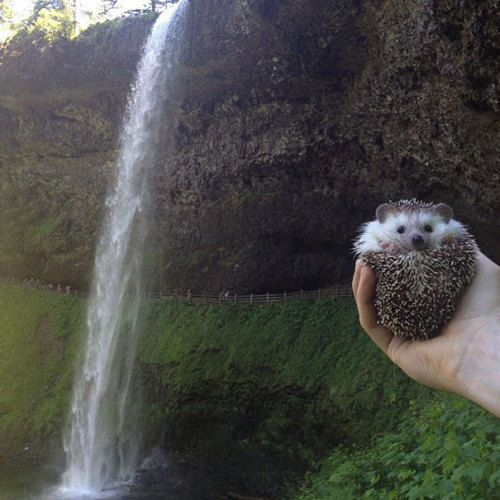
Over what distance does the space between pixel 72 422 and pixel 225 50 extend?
14.6 metres

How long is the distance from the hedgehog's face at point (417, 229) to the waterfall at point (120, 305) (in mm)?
15137

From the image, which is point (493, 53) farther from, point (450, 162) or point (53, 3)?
point (53, 3)

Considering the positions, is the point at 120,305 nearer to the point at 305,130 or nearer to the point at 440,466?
the point at 305,130

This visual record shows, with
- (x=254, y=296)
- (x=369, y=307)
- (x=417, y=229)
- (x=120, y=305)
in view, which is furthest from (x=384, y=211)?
(x=120, y=305)

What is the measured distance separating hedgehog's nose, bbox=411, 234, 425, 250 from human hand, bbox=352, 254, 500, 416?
0.34 meters

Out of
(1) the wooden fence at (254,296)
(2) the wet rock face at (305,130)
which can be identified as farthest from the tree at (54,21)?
(1) the wooden fence at (254,296)

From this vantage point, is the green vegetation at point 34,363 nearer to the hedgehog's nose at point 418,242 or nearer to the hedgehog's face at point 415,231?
the hedgehog's face at point 415,231

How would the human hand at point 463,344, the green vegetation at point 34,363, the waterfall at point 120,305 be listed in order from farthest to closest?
the green vegetation at point 34,363 < the waterfall at point 120,305 < the human hand at point 463,344

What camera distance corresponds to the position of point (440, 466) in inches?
220

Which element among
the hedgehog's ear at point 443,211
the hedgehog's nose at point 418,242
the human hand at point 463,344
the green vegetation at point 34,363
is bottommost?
the green vegetation at point 34,363

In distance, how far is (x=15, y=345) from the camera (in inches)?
880

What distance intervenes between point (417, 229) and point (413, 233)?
0.20 ft

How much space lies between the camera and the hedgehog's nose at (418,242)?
10.6 ft

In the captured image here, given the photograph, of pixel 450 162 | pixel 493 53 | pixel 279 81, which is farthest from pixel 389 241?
pixel 279 81
